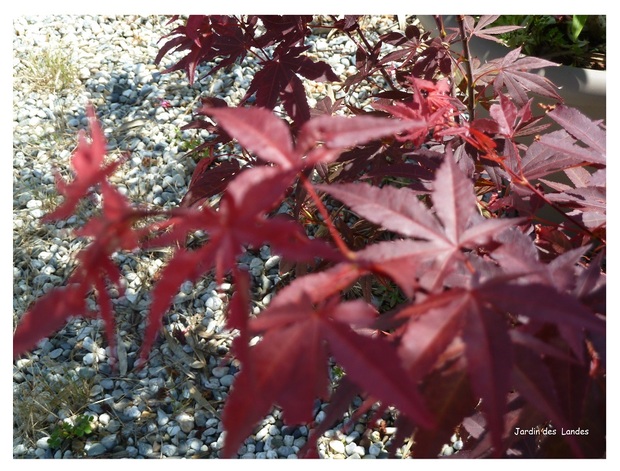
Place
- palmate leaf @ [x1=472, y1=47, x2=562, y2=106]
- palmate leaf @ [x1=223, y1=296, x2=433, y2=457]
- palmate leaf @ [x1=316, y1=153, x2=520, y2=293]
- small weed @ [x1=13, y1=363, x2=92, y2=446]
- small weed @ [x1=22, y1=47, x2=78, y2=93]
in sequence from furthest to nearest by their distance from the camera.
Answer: small weed @ [x1=22, y1=47, x2=78, y2=93] < small weed @ [x1=13, y1=363, x2=92, y2=446] < palmate leaf @ [x1=472, y1=47, x2=562, y2=106] < palmate leaf @ [x1=316, y1=153, x2=520, y2=293] < palmate leaf @ [x1=223, y1=296, x2=433, y2=457]

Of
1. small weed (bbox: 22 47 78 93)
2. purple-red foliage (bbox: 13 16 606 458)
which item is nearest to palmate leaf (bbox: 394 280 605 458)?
purple-red foliage (bbox: 13 16 606 458)

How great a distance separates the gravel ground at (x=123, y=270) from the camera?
1.40 meters

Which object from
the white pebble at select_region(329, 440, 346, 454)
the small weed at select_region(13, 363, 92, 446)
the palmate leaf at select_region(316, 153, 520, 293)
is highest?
the palmate leaf at select_region(316, 153, 520, 293)

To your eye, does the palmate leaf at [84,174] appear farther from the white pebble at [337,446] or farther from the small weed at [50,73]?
the small weed at [50,73]

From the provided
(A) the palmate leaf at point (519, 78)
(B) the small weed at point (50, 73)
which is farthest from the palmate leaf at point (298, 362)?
(B) the small weed at point (50, 73)

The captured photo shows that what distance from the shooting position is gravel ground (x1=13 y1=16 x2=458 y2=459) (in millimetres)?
1396

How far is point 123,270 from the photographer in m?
1.68

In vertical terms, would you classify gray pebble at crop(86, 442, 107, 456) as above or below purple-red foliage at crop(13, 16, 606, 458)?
below

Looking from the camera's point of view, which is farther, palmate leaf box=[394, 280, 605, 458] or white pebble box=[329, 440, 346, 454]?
white pebble box=[329, 440, 346, 454]

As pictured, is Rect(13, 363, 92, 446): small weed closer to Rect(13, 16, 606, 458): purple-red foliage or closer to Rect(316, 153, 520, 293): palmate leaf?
Rect(13, 16, 606, 458): purple-red foliage

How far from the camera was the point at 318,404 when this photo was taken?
1.43 m

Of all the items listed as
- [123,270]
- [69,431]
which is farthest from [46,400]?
[123,270]

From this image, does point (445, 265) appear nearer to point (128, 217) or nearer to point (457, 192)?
point (457, 192)

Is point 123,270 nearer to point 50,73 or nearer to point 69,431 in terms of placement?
point 69,431
